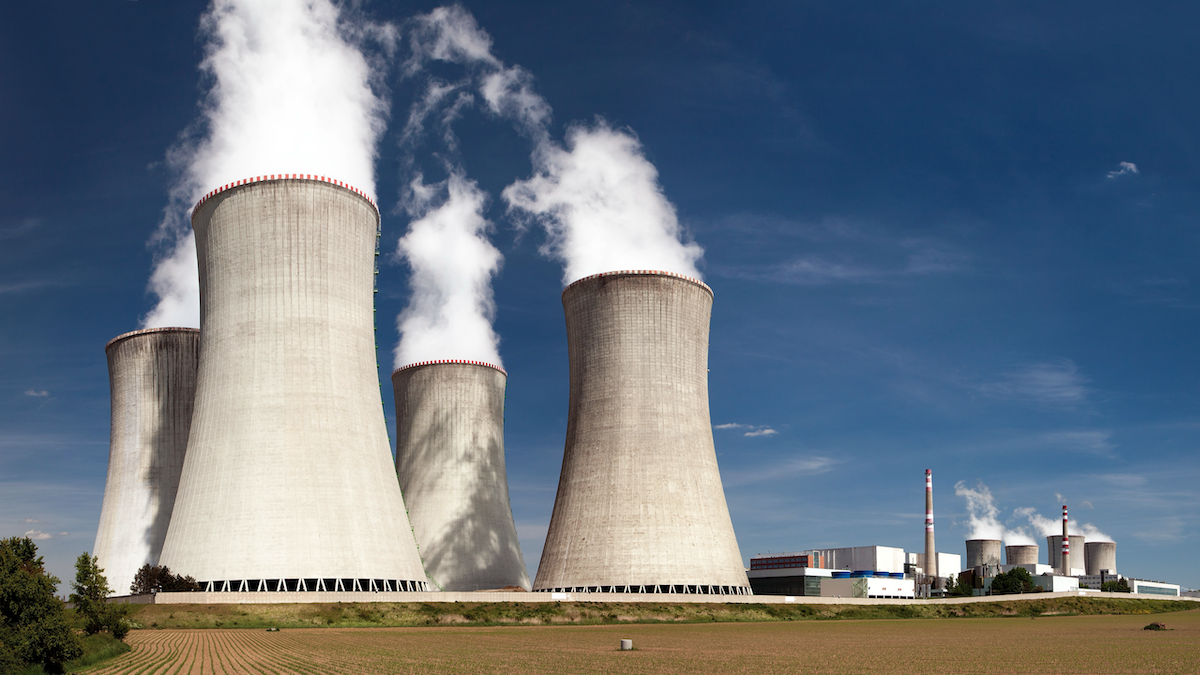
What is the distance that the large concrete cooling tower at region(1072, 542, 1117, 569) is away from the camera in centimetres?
12344

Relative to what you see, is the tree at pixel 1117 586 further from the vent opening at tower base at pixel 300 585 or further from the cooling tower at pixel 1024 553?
the vent opening at tower base at pixel 300 585

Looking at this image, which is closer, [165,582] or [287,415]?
[165,582]

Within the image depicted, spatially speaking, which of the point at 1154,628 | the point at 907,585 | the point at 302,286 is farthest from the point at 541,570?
the point at 907,585

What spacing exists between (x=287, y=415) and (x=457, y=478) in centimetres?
1873

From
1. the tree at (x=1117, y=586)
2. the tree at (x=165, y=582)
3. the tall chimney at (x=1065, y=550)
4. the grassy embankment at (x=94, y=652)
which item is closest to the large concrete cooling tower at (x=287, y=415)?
the tree at (x=165, y=582)

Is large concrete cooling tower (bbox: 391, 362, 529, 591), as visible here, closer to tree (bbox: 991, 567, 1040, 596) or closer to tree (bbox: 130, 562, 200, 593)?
tree (bbox: 130, 562, 200, 593)

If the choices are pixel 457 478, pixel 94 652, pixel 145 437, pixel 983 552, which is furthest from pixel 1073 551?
pixel 94 652

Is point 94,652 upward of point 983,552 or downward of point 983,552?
upward

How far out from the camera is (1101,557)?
407ft

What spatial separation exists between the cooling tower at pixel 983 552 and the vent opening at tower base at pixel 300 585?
101 meters

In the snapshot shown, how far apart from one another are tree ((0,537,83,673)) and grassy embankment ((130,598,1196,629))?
520 inches

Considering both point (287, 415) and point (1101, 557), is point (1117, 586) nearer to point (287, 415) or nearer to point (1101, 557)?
point (1101, 557)

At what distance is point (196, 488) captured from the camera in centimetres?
3278

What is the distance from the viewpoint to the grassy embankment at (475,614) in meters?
29.5
